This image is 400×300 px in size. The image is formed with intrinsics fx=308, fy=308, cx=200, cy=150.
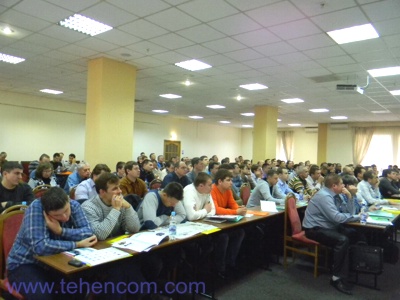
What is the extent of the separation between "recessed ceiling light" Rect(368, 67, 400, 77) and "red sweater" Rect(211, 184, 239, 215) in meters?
4.42

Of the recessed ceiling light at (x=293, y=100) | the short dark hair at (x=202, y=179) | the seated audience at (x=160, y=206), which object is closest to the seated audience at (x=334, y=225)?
the short dark hair at (x=202, y=179)

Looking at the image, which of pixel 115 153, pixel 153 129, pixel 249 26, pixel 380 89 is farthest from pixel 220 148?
pixel 249 26

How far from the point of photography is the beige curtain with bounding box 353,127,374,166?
16078 mm

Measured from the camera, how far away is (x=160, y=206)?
127 inches

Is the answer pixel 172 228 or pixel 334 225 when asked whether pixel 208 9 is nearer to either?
pixel 172 228

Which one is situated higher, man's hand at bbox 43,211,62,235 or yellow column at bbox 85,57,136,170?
yellow column at bbox 85,57,136,170

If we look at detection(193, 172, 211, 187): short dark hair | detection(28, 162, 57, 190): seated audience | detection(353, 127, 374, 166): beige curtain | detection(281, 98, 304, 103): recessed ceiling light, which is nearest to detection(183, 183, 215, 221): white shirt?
detection(193, 172, 211, 187): short dark hair

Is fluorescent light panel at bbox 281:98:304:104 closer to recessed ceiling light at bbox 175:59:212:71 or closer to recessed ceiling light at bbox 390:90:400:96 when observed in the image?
recessed ceiling light at bbox 390:90:400:96

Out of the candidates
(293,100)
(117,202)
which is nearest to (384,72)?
(293,100)

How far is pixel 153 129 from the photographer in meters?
15.5

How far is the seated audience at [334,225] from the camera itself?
3662mm

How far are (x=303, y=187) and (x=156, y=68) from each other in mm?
4037

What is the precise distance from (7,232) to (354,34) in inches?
193

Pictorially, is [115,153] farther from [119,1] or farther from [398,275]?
[398,275]
